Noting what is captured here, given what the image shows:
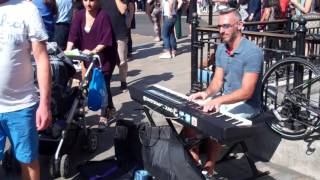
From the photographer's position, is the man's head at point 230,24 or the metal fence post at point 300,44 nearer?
the man's head at point 230,24

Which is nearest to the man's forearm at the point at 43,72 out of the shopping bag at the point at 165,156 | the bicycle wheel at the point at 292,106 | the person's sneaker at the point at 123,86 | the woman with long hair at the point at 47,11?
the shopping bag at the point at 165,156

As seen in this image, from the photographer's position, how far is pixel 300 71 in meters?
4.67

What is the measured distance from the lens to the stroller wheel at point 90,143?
498 centimetres

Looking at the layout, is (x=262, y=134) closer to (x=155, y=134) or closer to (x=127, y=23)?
(x=155, y=134)

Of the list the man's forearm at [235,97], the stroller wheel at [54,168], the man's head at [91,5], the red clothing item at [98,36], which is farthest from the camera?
the red clothing item at [98,36]

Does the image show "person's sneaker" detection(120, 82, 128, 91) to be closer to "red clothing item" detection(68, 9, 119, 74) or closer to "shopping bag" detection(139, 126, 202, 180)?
"red clothing item" detection(68, 9, 119, 74)

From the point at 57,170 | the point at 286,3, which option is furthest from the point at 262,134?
the point at 286,3

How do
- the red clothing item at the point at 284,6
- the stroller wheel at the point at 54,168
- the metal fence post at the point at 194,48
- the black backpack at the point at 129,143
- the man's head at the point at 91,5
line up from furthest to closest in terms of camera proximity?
the red clothing item at the point at 284,6 < the metal fence post at the point at 194,48 < the man's head at the point at 91,5 < the stroller wheel at the point at 54,168 < the black backpack at the point at 129,143

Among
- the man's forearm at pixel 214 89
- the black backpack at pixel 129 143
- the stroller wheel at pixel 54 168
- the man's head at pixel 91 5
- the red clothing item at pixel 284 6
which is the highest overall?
the man's head at pixel 91 5

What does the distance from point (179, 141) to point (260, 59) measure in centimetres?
92

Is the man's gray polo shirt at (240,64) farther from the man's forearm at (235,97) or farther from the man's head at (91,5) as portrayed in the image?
the man's head at (91,5)

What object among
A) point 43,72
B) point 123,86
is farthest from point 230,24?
point 123,86

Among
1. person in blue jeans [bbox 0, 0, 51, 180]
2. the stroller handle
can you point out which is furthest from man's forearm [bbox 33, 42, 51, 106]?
the stroller handle

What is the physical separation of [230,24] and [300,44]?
106cm
